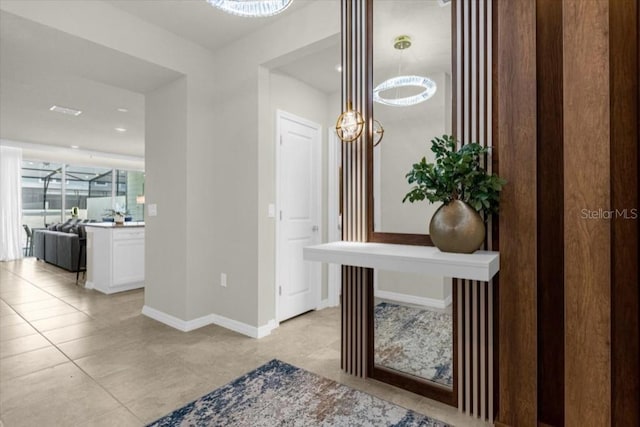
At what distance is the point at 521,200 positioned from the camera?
5.32 feet

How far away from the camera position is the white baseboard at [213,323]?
3027 millimetres

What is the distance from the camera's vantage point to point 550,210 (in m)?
1.59

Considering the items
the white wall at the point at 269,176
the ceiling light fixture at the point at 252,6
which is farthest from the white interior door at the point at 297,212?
the ceiling light fixture at the point at 252,6

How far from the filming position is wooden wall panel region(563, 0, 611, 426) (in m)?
1.40

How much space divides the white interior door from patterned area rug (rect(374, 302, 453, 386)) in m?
1.37

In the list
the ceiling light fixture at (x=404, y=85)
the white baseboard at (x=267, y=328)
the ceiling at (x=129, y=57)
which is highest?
the ceiling at (x=129, y=57)

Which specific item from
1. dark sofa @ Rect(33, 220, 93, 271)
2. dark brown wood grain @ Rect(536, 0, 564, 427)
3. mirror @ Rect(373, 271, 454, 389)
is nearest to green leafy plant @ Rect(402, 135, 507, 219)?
dark brown wood grain @ Rect(536, 0, 564, 427)

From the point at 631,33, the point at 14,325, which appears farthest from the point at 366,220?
the point at 14,325

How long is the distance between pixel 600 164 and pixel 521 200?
33cm

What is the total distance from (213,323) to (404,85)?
2833 millimetres

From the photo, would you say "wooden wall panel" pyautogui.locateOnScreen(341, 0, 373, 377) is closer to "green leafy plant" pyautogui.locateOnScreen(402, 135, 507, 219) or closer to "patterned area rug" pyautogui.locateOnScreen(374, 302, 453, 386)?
"patterned area rug" pyautogui.locateOnScreen(374, 302, 453, 386)

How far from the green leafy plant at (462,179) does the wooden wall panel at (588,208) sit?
310mm

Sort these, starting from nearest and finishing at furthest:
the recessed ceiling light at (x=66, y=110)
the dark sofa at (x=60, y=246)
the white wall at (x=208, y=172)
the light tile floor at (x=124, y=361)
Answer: the light tile floor at (x=124, y=361) < the white wall at (x=208, y=172) < the recessed ceiling light at (x=66, y=110) < the dark sofa at (x=60, y=246)

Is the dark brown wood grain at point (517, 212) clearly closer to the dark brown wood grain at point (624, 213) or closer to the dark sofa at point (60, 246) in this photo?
the dark brown wood grain at point (624, 213)
